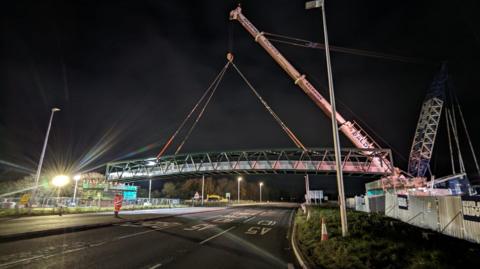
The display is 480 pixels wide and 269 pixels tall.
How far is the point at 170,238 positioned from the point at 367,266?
29.9 feet

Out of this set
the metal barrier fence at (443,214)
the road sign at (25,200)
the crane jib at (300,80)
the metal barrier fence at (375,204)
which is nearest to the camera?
the metal barrier fence at (443,214)

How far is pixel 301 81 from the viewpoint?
41.7 meters

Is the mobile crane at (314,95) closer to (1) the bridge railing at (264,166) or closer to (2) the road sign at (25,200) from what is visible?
(1) the bridge railing at (264,166)

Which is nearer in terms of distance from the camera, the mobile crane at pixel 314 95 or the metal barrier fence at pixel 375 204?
the metal barrier fence at pixel 375 204

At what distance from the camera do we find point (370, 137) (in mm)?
47875

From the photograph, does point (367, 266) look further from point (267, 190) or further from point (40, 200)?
point (267, 190)

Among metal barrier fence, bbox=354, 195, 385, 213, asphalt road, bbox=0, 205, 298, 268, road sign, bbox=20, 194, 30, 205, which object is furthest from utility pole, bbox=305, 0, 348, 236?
road sign, bbox=20, 194, 30, 205

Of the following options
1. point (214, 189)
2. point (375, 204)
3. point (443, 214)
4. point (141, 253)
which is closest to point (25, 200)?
point (141, 253)

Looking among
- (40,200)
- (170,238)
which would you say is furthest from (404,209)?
(40,200)

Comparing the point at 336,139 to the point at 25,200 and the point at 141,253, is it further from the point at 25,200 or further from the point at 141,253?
the point at 25,200

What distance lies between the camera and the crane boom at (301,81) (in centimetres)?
4141

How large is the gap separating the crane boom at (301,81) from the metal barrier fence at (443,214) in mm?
21082

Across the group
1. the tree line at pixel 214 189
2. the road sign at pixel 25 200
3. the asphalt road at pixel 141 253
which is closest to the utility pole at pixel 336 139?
the asphalt road at pixel 141 253

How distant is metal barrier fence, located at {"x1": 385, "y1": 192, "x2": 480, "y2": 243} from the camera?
1271cm
